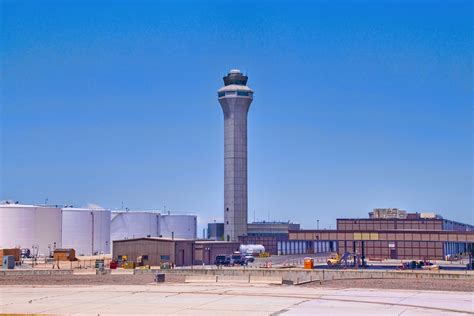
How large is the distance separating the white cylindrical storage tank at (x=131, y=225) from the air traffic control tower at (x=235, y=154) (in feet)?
63.3

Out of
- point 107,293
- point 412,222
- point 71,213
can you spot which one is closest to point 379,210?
point 412,222

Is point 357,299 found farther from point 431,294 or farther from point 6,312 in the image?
point 6,312

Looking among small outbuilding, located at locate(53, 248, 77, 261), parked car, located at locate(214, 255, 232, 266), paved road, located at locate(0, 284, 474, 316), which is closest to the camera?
paved road, located at locate(0, 284, 474, 316)

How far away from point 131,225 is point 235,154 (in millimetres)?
29734

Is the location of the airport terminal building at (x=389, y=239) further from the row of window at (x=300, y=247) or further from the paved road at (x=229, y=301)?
the paved road at (x=229, y=301)

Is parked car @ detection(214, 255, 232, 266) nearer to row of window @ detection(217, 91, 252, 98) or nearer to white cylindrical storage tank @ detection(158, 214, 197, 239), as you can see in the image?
row of window @ detection(217, 91, 252, 98)

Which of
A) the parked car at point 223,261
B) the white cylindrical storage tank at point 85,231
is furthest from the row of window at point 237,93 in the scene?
the parked car at point 223,261

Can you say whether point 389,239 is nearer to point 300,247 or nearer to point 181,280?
point 300,247

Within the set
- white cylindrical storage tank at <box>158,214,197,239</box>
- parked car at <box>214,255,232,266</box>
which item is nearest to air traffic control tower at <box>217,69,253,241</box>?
white cylindrical storage tank at <box>158,214,197,239</box>

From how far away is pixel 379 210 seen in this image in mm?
160375

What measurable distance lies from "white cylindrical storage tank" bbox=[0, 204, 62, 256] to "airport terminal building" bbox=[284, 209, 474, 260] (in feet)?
153

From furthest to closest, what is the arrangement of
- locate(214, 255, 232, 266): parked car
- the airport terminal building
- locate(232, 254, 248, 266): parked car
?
the airport terminal building
locate(232, 254, 248, 266): parked car
locate(214, 255, 232, 266): parked car

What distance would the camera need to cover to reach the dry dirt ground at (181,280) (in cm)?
6494

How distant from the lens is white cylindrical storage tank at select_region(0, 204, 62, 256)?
127875 mm
